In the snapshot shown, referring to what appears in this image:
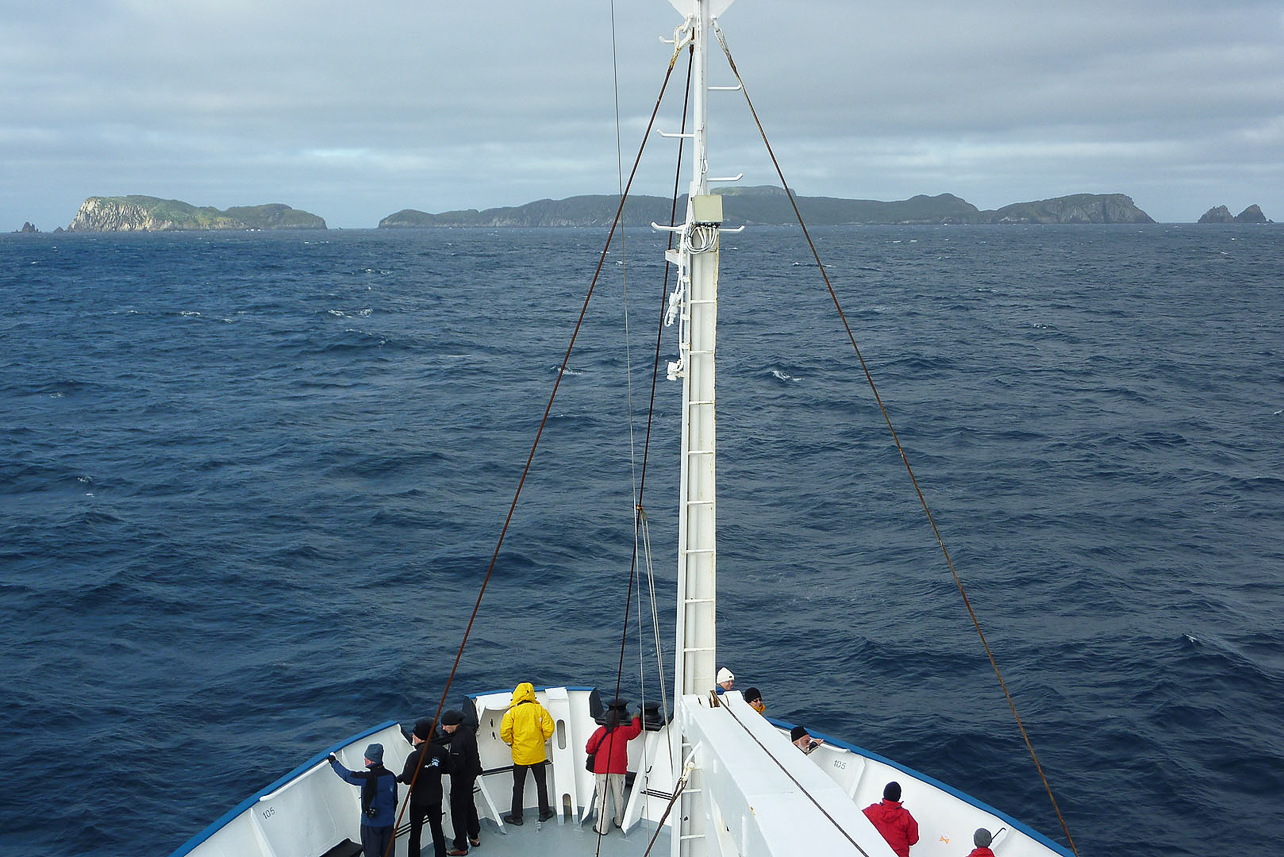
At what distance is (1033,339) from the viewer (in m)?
68.9

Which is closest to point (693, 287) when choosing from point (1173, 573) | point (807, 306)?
point (1173, 573)

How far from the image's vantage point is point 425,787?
12086 millimetres

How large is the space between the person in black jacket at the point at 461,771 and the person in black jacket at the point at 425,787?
0.65 ft

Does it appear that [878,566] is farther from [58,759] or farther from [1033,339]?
[1033,339]

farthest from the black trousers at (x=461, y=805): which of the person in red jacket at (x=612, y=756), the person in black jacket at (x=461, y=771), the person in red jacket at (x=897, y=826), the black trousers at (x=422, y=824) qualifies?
the person in red jacket at (x=897, y=826)

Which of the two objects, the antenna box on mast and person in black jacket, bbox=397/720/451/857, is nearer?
the antenna box on mast

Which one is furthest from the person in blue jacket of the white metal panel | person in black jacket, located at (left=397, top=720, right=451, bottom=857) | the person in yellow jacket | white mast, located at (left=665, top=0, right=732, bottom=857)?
the white metal panel

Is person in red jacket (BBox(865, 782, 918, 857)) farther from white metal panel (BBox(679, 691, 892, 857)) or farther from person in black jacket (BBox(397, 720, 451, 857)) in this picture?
person in black jacket (BBox(397, 720, 451, 857))

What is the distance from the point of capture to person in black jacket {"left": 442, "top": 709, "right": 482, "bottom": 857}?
492 inches

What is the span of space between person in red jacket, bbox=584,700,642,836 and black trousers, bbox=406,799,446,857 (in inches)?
78.3

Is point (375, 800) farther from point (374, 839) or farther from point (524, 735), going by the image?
point (524, 735)

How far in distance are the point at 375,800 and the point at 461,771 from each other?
1.19 meters

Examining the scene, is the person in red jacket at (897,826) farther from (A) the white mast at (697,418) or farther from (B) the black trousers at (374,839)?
(B) the black trousers at (374,839)

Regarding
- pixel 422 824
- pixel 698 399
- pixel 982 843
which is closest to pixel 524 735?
pixel 422 824
